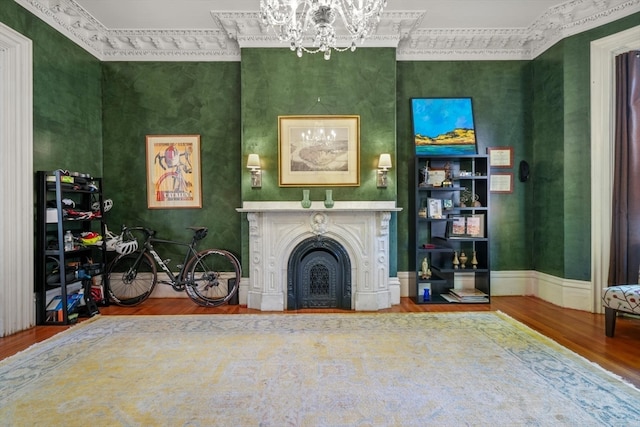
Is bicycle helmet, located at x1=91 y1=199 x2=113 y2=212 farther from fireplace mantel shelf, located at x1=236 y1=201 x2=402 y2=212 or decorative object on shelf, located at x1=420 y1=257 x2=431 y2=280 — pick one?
decorative object on shelf, located at x1=420 y1=257 x2=431 y2=280

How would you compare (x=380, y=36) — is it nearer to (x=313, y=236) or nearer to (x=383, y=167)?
(x=383, y=167)

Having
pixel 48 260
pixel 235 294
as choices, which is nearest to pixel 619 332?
pixel 235 294

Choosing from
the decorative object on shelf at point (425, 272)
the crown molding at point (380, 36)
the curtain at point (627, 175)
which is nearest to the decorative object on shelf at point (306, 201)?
the decorative object on shelf at point (425, 272)

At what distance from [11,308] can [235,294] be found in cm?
228

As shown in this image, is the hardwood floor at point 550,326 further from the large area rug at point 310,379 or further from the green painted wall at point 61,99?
the green painted wall at point 61,99

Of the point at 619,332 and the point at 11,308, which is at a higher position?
the point at 11,308

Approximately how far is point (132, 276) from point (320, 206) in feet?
9.19

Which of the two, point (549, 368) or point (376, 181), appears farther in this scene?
point (376, 181)

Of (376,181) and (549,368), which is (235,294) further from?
(549,368)

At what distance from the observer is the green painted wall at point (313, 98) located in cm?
421

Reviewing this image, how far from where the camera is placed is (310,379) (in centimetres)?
235

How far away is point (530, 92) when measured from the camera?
467 centimetres

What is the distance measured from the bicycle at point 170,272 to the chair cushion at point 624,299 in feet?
13.6

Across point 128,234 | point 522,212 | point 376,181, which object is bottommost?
point 128,234
